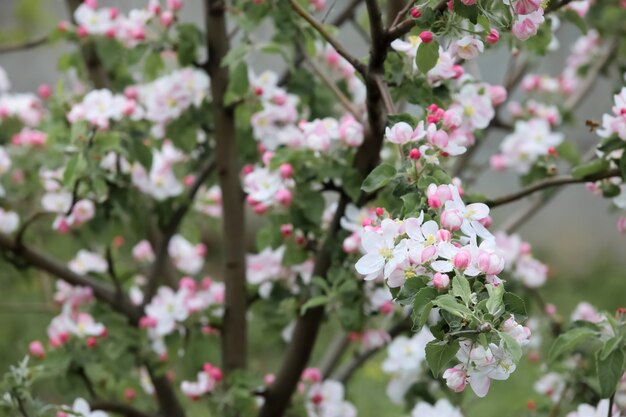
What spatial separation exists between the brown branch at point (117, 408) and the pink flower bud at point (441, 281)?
1.19 m

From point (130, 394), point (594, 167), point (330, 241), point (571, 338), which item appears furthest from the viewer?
point (130, 394)

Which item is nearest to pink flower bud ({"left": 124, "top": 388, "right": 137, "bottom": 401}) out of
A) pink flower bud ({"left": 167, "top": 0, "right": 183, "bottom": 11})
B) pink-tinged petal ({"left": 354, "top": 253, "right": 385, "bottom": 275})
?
pink flower bud ({"left": 167, "top": 0, "right": 183, "bottom": 11})

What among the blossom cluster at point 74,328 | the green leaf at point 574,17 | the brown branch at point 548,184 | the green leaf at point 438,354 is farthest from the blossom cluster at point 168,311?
the green leaf at point 438,354

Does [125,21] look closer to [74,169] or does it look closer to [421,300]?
[74,169]

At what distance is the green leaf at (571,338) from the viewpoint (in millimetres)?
1531

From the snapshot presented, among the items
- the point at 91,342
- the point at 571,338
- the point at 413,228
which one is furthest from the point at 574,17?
the point at 91,342

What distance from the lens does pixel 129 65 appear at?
7.18ft

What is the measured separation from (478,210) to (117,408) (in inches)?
47.4

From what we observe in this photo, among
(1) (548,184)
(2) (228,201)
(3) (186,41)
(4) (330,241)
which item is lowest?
(2) (228,201)

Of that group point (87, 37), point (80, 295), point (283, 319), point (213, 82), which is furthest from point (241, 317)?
point (87, 37)

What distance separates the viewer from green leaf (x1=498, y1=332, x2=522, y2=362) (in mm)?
1062

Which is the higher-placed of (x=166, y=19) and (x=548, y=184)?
(x=166, y=19)

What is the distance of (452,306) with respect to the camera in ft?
3.52

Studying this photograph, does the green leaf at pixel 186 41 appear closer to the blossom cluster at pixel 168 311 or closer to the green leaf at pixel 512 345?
the blossom cluster at pixel 168 311
